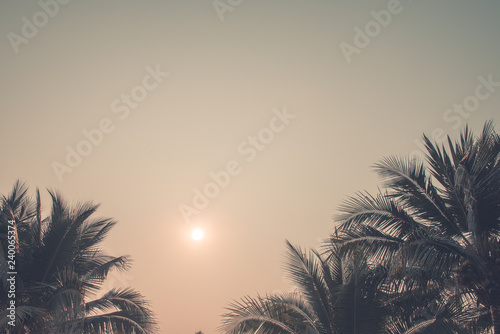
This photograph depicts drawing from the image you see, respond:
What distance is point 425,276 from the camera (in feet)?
37.0

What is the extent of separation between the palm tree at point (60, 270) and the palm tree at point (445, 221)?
26.5 feet

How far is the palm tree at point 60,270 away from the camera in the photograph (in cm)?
1162

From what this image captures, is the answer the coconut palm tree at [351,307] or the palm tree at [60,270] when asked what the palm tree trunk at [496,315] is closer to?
the coconut palm tree at [351,307]

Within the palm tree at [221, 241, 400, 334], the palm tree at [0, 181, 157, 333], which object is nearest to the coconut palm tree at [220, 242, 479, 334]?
the palm tree at [221, 241, 400, 334]

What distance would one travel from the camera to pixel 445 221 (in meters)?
11.3

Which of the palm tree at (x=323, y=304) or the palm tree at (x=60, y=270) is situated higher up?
the palm tree at (x=60, y=270)

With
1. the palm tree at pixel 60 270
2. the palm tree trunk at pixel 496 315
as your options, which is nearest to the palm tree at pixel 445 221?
the palm tree trunk at pixel 496 315

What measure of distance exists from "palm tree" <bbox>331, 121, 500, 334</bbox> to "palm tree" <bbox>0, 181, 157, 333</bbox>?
8.06 m

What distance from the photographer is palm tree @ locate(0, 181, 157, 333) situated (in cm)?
1162

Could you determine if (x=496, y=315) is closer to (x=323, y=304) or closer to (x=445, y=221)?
(x=445, y=221)

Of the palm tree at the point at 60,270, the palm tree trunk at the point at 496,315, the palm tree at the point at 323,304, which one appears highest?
the palm tree at the point at 60,270

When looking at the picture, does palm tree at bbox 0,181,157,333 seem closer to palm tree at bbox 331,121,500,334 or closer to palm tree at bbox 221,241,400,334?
palm tree at bbox 221,241,400,334

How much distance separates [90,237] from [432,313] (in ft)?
39.7

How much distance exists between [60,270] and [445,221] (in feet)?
41.8
